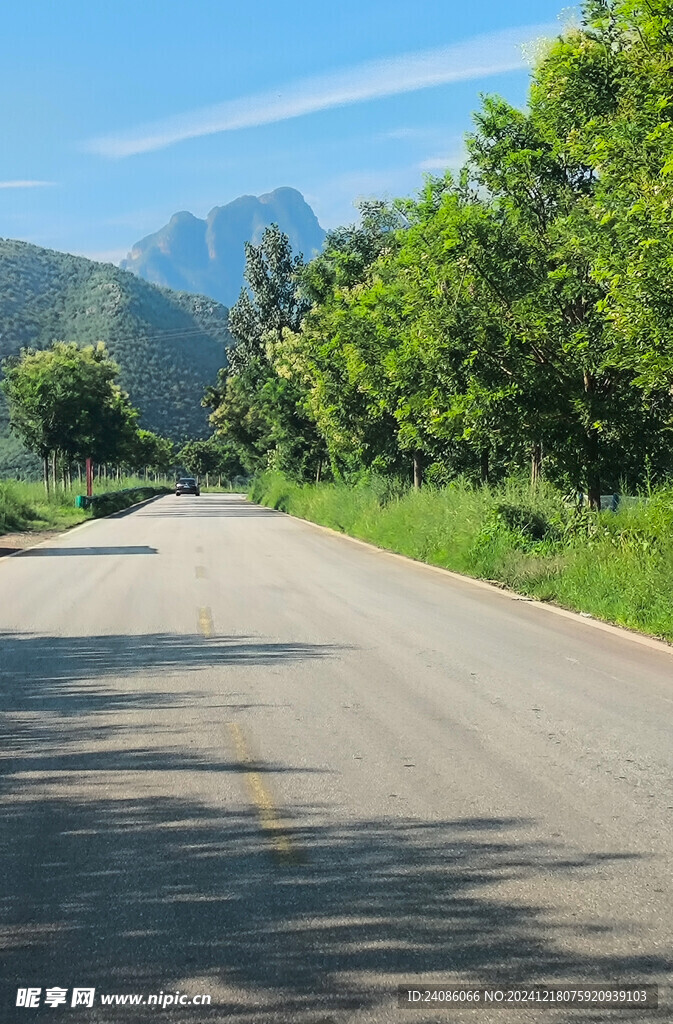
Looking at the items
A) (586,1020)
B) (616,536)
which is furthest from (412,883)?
(616,536)

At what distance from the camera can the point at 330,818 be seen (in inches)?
247

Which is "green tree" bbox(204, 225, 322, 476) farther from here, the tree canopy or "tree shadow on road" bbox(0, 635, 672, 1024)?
"tree shadow on road" bbox(0, 635, 672, 1024)

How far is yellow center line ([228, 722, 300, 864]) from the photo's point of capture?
5723mm

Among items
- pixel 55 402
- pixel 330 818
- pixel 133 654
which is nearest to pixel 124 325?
pixel 55 402

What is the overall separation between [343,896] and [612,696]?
5.19 metres

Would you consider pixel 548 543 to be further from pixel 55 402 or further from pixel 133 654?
pixel 55 402

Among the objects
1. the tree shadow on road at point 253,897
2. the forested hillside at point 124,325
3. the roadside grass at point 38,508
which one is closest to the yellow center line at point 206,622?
the tree shadow on road at point 253,897

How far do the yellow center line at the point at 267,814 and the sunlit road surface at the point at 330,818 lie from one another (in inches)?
0.7

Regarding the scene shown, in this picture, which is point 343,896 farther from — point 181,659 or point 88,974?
point 181,659

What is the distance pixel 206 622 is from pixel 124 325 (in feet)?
412

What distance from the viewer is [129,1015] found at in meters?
4.04

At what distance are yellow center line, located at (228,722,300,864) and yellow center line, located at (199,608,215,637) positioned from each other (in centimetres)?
563

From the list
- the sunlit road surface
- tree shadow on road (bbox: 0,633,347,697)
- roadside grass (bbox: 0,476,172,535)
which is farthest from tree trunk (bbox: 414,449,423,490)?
tree shadow on road (bbox: 0,633,347,697)

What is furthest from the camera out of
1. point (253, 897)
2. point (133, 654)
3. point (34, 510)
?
point (34, 510)
